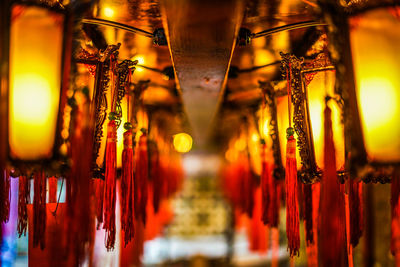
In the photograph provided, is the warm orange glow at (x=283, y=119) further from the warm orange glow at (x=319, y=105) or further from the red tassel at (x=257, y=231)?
the red tassel at (x=257, y=231)

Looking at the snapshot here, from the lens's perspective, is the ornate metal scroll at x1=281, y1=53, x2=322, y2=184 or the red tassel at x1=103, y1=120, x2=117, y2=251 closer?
the red tassel at x1=103, y1=120, x2=117, y2=251

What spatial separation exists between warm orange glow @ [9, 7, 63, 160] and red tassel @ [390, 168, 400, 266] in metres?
1.12

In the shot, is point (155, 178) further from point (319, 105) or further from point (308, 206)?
point (319, 105)

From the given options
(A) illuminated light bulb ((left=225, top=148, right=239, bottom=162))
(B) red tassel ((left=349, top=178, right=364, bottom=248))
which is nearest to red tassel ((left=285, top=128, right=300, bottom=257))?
(B) red tassel ((left=349, top=178, right=364, bottom=248))

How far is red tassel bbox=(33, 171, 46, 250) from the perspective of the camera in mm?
1388

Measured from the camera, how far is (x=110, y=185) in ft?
5.45

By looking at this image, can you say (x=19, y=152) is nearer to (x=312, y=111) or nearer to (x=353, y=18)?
(x=353, y=18)

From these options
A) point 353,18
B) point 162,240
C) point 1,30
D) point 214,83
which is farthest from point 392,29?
point 162,240

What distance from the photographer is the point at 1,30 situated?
1.15 metres

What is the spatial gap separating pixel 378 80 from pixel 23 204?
140cm

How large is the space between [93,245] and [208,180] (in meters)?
6.84

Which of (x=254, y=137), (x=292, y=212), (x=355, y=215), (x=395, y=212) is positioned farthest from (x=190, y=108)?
(x=395, y=212)

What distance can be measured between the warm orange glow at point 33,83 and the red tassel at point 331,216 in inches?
42.9

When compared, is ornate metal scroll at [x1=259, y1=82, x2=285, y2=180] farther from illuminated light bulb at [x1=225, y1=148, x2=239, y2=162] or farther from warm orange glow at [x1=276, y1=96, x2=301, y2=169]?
illuminated light bulb at [x1=225, y1=148, x2=239, y2=162]
